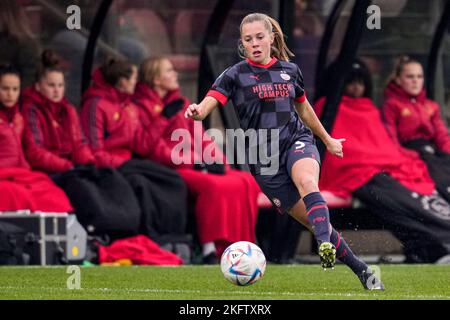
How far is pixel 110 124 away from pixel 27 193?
1288 millimetres

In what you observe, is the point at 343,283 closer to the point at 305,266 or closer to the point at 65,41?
the point at 305,266

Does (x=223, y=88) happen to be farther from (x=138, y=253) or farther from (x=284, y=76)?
(x=138, y=253)

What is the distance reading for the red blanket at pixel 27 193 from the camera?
41.3 feet

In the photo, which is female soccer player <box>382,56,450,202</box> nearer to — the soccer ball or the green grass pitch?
the green grass pitch

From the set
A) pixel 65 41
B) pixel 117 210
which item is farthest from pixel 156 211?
pixel 65 41

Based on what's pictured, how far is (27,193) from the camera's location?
498 inches

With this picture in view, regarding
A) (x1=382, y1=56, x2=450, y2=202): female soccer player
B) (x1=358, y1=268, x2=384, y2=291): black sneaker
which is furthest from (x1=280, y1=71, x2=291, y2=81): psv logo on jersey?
(x1=382, y1=56, x2=450, y2=202): female soccer player

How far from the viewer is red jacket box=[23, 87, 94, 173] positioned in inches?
514

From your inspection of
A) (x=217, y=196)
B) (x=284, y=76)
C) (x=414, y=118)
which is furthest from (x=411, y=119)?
(x=284, y=76)

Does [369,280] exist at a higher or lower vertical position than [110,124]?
lower

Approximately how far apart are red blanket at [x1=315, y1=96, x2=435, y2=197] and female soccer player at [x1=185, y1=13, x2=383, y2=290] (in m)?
4.02

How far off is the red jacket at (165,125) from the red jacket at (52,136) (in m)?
0.70

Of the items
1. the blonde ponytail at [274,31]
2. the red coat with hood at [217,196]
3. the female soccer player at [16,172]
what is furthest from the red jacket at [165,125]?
the blonde ponytail at [274,31]

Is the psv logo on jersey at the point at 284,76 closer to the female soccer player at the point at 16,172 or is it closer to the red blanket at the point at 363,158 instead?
the female soccer player at the point at 16,172
